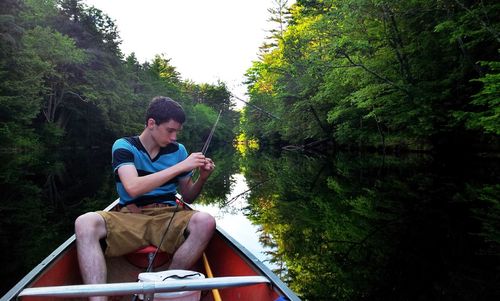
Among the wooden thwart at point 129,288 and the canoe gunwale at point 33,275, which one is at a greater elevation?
the wooden thwart at point 129,288

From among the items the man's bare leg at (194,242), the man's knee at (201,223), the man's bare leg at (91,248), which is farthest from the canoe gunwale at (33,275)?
the man's knee at (201,223)

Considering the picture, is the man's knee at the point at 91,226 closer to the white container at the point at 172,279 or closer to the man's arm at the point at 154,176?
the man's arm at the point at 154,176

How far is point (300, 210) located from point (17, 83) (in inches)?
759

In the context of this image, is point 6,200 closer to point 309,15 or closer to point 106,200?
point 106,200

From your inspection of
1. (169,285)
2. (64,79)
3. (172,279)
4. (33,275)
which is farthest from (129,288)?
(64,79)

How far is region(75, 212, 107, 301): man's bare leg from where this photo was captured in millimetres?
2596

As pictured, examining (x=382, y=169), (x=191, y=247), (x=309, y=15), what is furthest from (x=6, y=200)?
(x=309, y=15)

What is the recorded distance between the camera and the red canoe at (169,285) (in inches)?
79.4

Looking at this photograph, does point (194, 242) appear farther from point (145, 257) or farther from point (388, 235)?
point (388, 235)

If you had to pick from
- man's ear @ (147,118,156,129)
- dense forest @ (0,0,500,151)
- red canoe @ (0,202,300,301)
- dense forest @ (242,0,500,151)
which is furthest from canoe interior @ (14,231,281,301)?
dense forest @ (242,0,500,151)

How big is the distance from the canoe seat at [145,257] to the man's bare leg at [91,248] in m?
0.36

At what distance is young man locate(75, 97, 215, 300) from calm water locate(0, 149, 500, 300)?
1627 mm

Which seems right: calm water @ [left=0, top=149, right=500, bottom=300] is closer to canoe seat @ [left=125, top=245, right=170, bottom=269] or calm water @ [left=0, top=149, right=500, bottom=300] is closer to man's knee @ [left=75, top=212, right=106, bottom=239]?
canoe seat @ [left=125, top=245, right=170, bottom=269]

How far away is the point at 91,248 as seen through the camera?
8.77 ft
